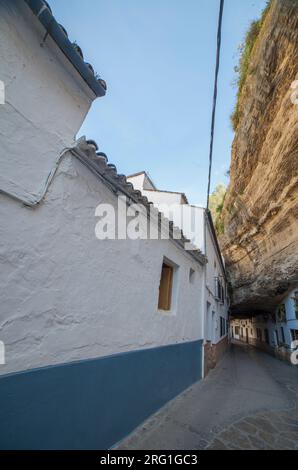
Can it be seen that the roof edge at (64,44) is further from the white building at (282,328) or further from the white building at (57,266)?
the white building at (282,328)

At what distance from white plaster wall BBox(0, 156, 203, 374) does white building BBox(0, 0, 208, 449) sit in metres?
0.01

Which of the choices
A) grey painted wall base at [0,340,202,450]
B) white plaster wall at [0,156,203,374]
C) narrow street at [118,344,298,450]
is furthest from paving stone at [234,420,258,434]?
white plaster wall at [0,156,203,374]

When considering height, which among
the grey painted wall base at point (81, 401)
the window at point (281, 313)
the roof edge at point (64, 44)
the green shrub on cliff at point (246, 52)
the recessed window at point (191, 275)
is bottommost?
the grey painted wall base at point (81, 401)

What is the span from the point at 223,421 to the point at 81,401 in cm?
326

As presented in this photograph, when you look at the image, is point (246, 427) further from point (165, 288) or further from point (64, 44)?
point (64, 44)

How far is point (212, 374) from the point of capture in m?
8.38

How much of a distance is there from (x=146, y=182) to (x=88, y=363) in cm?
1096

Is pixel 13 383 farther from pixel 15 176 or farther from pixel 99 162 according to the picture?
pixel 99 162

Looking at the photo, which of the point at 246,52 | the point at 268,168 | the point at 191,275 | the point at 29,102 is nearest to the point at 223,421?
the point at 191,275

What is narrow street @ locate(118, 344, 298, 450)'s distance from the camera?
11.3 feet

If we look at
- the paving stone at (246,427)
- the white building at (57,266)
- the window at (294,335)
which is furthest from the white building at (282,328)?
the white building at (57,266)

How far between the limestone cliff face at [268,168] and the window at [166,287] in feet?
18.5

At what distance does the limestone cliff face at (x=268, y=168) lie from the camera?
6438 mm
